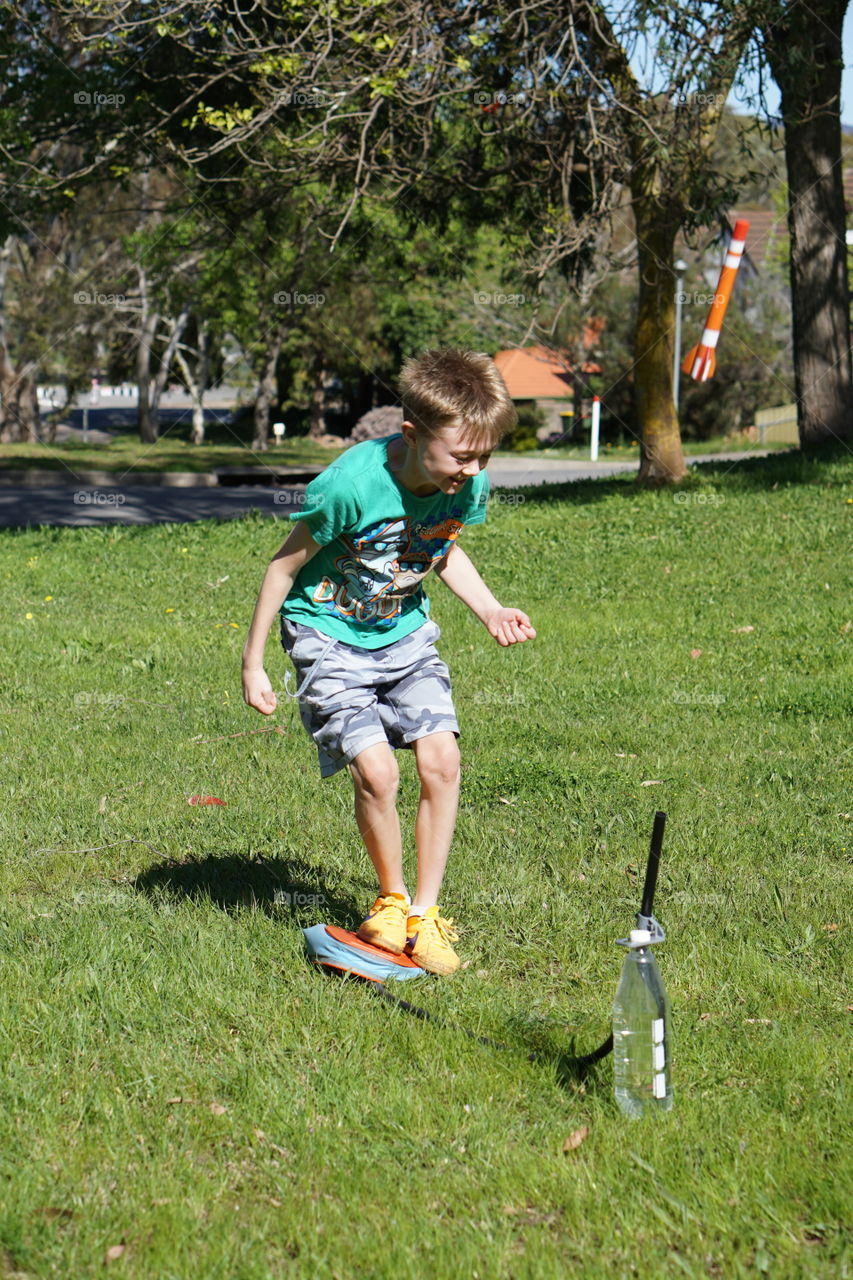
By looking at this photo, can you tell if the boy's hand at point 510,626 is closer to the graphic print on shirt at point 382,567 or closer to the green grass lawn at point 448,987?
the graphic print on shirt at point 382,567

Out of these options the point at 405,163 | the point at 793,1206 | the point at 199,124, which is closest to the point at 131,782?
the point at 793,1206

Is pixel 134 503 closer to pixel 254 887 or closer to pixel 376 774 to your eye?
pixel 254 887

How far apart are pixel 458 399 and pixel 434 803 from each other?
1155mm

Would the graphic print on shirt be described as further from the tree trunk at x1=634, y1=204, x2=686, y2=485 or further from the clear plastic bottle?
the tree trunk at x1=634, y1=204, x2=686, y2=485

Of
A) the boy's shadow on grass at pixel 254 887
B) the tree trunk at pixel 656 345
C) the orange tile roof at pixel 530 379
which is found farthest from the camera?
the orange tile roof at pixel 530 379

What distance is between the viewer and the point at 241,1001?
12.3 feet

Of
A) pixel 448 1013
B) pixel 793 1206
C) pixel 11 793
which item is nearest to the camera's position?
pixel 793 1206

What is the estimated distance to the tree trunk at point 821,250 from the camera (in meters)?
14.6

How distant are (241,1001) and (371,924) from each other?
43cm

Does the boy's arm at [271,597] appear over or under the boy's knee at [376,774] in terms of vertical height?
over

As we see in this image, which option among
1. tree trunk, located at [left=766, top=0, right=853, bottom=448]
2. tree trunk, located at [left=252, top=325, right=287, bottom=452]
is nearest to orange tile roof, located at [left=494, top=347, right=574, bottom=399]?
tree trunk, located at [left=252, top=325, right=287, bottom=452]

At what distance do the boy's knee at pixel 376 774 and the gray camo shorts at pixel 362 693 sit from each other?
34mm

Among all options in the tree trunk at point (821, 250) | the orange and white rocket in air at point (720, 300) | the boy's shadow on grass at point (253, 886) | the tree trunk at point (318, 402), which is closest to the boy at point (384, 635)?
the boy's shadow on grass at point (253, 886)

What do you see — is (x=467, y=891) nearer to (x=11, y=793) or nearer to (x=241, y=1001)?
(x=241, y=1001)
